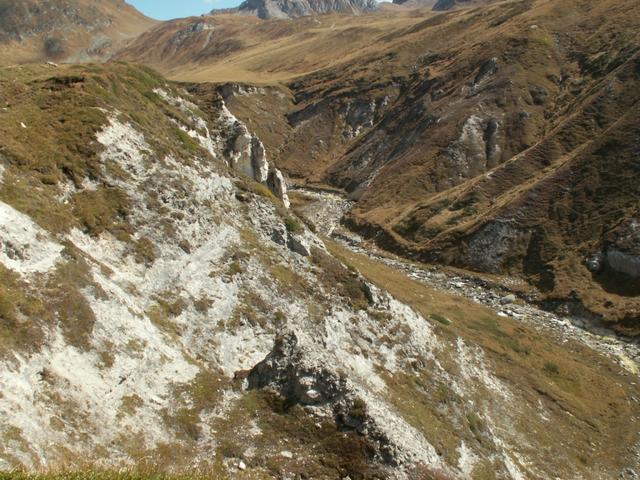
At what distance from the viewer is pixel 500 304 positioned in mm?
63500

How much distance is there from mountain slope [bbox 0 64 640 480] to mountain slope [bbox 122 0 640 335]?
68.0 feet

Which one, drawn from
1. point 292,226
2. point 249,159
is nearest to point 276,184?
point 249,159

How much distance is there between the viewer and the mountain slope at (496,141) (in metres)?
69.1

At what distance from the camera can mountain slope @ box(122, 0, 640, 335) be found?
69.1 m

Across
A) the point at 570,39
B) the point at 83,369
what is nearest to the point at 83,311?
the point at 83,369

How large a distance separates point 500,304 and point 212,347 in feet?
148

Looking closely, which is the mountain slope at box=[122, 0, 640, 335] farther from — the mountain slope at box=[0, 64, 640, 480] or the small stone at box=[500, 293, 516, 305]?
the mountain slope at box=[0, 64, 640, 480]

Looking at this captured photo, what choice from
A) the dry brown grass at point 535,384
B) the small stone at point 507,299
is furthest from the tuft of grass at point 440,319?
the small stone at point 507,299

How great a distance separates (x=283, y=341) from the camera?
26.9m

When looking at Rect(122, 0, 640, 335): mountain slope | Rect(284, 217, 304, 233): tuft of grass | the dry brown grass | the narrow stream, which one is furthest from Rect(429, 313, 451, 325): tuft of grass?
Rect(122, 0, 640, 335): mountain slope

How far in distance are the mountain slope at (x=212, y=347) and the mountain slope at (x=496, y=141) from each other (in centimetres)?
2073

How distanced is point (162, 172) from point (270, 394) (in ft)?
64.9

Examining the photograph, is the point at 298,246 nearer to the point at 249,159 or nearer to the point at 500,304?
the point at 249,159

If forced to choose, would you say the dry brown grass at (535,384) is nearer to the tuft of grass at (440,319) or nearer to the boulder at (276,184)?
the tuft of grass at (440,319)
